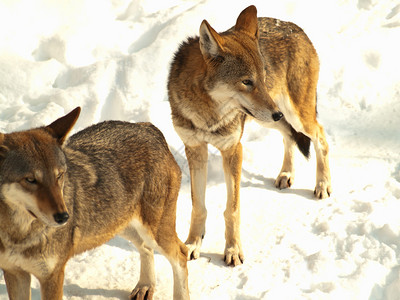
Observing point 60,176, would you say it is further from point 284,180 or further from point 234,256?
point 284,180

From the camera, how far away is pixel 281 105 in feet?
20.6

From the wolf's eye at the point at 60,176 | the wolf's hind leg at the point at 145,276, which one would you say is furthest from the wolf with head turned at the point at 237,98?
the wolf's eye at the point at 60,176

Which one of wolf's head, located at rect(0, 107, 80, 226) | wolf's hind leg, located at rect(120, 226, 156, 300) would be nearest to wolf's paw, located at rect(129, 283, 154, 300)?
wolf's hind leg, located at rect(120, 226, 156, 300)

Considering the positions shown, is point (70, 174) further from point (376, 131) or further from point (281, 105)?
point (376, 131)

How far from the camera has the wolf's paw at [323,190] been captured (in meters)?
6.40

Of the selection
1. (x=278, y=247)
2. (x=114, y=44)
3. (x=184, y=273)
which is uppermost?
(x=114, y=44)

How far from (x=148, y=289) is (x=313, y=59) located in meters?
3.26

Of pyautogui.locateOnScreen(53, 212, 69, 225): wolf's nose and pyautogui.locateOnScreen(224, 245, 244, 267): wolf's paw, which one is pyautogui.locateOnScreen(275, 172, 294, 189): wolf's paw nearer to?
pyautogui.locateOnScreen(224, 245, 244, 267): wolf's paw

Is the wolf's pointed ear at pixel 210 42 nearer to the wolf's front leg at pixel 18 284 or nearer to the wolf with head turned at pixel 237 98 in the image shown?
the wolf with head turned at pixel 237 98

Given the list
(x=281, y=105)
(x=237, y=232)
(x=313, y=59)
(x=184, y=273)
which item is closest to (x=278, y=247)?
(x=237, y=232)

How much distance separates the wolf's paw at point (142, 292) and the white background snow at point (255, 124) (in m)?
0.12

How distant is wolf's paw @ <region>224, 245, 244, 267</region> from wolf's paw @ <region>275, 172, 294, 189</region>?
1.39 m

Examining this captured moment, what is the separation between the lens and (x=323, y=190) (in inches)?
252

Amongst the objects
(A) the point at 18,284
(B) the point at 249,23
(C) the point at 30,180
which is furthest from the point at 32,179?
(B) the point at 249,23
